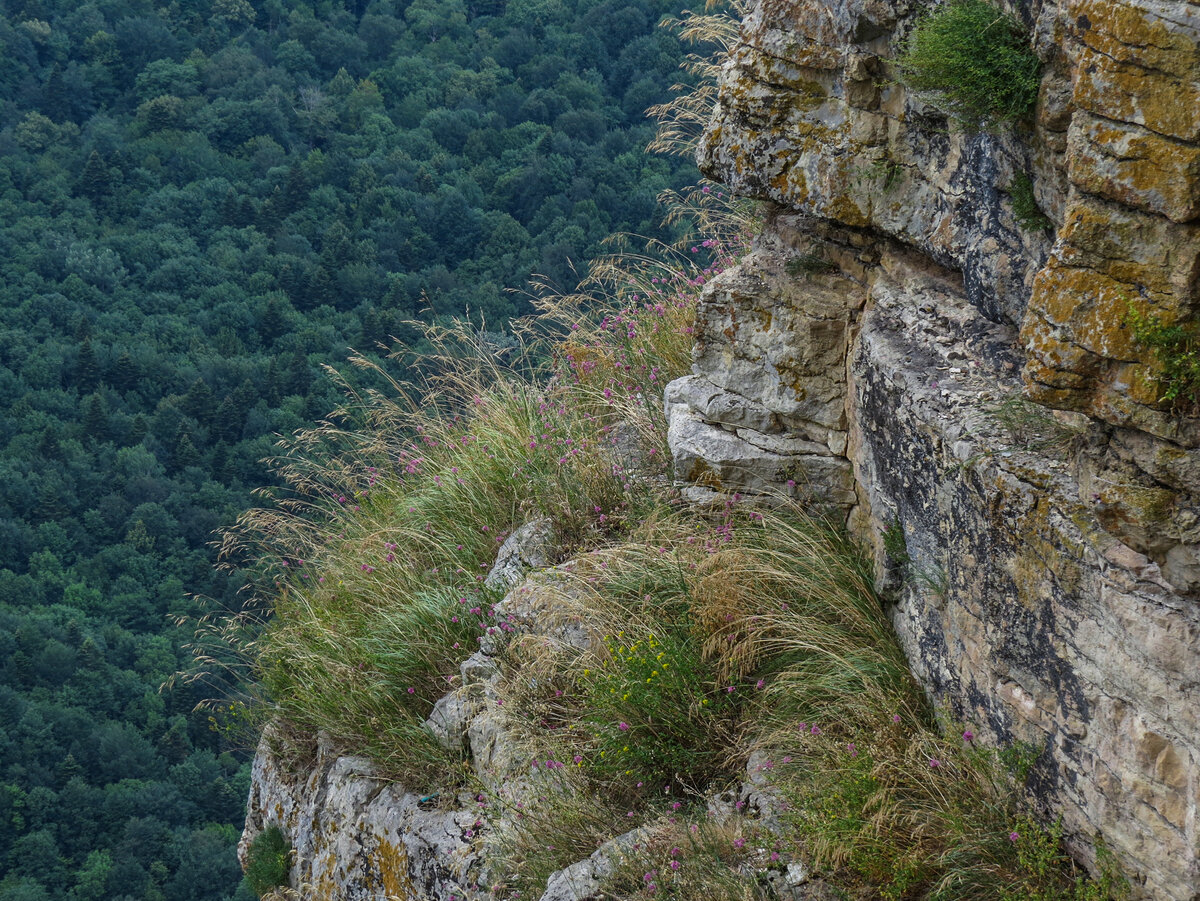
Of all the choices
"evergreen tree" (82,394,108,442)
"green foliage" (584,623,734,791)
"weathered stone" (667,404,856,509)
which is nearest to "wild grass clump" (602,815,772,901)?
"green foliage" (584,623,734,791)

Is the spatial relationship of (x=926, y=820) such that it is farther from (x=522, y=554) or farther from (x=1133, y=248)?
(x=522, y=554)

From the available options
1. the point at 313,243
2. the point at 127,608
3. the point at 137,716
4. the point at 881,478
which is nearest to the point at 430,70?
the point at 313,243

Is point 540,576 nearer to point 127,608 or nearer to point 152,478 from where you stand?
point 127,608

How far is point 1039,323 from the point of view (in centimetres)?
233

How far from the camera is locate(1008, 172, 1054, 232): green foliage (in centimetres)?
264

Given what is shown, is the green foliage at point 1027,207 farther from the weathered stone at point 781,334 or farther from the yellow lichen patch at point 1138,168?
the weathered stone at point 781,334

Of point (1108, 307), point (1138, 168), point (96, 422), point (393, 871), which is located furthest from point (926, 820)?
point (96, 422)

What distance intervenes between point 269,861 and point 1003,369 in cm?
435

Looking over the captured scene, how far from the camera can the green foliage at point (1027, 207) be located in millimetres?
2645

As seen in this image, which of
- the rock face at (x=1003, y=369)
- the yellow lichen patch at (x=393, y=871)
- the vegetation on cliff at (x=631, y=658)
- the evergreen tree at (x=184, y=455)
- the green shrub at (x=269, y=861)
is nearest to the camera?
the rock face at (x=1003, y=369)

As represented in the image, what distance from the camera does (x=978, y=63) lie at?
2639 millimetres

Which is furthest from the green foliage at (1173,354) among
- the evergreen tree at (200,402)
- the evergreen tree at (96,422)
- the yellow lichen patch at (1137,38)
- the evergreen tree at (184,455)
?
the evergreen tree at (96,422)

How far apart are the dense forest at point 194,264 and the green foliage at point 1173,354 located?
14.1 m

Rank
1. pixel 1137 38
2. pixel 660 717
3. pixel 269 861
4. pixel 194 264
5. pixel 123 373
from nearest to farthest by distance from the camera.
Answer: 1. pixel 1137 38
2. pixel 660 717
3. pixel 269 861
4. pixel 123 373
5. pixel 194 264
